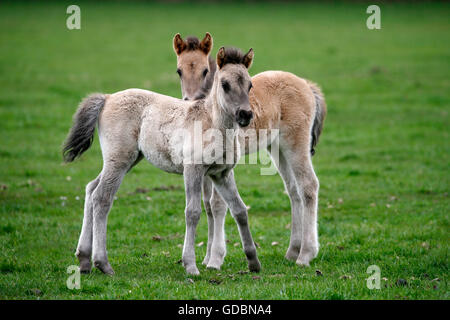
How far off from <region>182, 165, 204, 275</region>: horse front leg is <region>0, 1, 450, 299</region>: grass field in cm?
→ 19

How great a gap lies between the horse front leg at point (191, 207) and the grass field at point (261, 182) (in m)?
0.19

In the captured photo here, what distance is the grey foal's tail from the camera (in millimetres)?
7094

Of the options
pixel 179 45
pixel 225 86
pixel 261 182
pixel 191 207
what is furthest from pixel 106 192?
pixel 261 182

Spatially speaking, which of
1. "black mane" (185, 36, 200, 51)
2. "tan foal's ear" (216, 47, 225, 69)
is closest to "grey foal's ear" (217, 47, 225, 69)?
"tan foal's ear" (216, 47, 225, 69)

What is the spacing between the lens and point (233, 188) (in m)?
6.80

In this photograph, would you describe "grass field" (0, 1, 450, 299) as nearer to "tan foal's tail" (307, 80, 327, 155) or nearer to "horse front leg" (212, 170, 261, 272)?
"horse front leg" (212, 170, 261, 272)

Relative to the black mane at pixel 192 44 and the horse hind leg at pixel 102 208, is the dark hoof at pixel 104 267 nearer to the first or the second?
the horse hind leg at pixel 102 208

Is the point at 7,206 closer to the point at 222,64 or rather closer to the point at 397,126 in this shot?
the point at 222,64

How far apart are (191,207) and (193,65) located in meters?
2.29

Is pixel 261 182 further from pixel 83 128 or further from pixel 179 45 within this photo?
pixel 83 128

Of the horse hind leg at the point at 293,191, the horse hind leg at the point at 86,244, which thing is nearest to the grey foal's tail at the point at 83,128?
the horse hind leg at the point at 86,244

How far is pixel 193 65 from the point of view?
8094 mm

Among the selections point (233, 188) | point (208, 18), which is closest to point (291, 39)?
point (208, 18)
